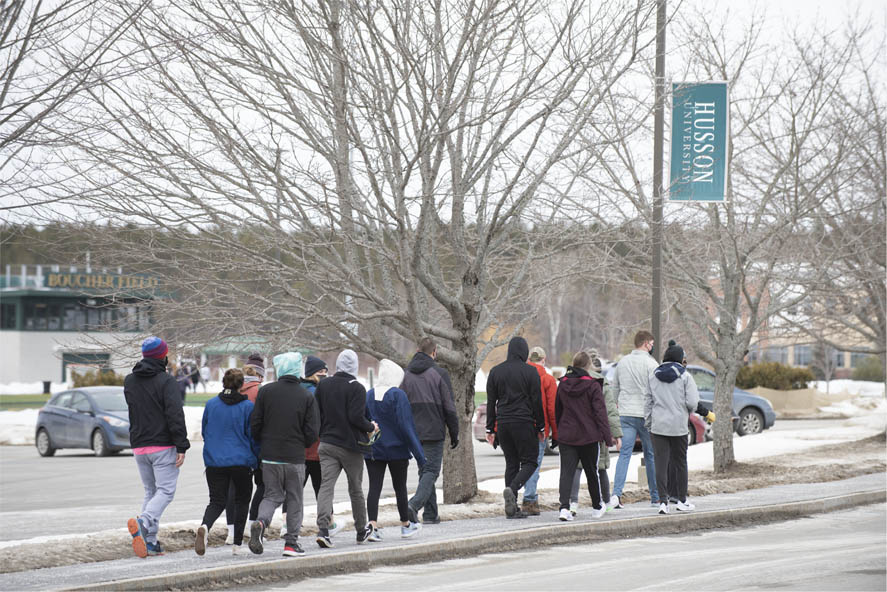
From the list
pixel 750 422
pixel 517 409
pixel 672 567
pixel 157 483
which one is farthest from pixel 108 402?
pixel 672 567

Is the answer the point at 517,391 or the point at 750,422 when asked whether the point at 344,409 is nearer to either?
the point at 517,391

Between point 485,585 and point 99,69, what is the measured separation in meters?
5.44

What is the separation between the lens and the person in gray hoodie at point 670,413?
11008mm

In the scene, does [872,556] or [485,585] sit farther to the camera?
[872,556]

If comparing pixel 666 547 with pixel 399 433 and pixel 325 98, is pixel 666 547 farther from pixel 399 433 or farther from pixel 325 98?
pixel 325 98

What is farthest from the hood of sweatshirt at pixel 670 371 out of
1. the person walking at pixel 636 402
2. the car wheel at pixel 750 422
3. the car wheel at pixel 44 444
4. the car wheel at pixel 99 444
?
the car wheel at pixel 44 444

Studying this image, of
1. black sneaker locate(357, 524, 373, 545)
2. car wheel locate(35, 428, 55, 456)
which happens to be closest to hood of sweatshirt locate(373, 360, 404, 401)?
black sneaker locate(357, 524, 373, 545)

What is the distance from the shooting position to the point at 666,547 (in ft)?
31.8

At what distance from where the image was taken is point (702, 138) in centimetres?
1366

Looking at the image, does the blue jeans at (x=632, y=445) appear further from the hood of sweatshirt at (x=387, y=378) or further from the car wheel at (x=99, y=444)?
the car wheel at (x=99, y=444)

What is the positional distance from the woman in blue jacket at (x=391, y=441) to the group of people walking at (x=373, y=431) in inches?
0.5

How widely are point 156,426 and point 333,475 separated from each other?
1564 mm

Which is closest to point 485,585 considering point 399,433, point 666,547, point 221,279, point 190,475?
point 399,433

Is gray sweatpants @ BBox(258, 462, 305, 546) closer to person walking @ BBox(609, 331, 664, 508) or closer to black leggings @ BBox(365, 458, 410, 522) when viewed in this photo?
black leggings @ BBox(365, 458, 410, 522)
